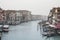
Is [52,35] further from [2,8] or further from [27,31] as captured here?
[2,8]

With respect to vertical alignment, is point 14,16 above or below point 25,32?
above

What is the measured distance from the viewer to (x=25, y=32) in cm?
259

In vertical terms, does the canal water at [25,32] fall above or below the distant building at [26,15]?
A: below

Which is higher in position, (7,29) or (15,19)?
(15,19)

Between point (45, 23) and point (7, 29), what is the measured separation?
0.65m

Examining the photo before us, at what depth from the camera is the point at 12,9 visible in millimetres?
2594

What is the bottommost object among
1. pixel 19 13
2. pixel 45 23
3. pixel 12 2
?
pixel 45 23

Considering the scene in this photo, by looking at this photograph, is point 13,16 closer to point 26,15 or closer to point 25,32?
point 26,15

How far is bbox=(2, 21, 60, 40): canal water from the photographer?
2.56 meters

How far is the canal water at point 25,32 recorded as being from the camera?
101 inches

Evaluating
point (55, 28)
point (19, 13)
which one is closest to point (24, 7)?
point (19, 13)

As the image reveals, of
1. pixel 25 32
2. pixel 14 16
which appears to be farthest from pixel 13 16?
pixel 25 32

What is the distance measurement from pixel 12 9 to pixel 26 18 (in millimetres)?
286

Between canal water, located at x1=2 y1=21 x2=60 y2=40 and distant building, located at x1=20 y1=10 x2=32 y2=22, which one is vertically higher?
distant building, located at x1=20 y1=10 x2=32 y2=22
